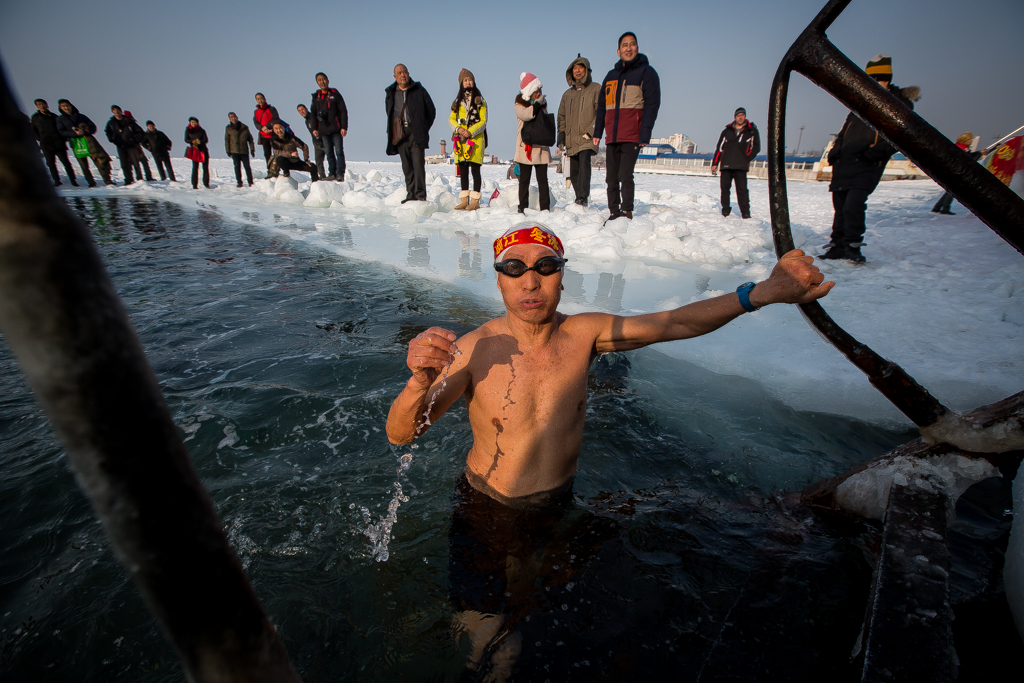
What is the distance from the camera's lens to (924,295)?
4.43m

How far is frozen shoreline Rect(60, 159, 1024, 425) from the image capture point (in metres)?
3.37

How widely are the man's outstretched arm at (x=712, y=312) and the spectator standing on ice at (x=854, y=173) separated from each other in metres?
4.57

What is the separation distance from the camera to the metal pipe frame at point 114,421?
0.37m

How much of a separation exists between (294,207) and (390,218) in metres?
3.53

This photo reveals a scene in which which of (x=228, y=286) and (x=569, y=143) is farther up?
(x=569, y=143)

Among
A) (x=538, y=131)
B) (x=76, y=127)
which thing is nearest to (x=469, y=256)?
(x=538, y=131)

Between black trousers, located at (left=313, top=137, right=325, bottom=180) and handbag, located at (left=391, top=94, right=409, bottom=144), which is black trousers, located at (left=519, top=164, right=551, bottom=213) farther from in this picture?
black trousers, located at (left=313, top=137, right=325, bottom=180)

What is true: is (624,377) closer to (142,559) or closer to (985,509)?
(985,509)

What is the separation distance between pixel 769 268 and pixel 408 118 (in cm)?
729

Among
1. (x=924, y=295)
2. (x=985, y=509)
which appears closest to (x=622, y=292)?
(x=924, y=295)

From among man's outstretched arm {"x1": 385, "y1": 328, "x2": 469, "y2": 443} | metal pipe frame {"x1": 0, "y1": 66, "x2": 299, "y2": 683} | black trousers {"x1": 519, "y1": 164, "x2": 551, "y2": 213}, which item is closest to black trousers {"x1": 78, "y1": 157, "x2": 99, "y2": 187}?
black trousers {"x1": 519, "y1": 164, "x2": 551, "y2": 213}

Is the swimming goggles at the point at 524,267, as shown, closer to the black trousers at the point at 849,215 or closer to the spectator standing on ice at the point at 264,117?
the black trousers at the point at 849,215

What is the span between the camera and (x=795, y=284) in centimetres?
180

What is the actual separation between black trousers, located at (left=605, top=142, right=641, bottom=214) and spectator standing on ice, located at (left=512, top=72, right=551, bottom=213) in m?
1.23
